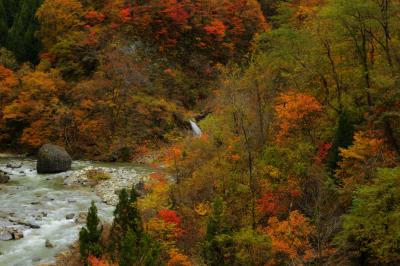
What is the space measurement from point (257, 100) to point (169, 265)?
1144 centimetres

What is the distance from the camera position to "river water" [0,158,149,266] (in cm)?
2133

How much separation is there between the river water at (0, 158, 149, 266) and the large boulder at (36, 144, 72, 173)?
27.8 inches

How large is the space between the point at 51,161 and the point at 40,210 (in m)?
9.50

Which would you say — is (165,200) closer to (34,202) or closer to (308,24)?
(34,202)

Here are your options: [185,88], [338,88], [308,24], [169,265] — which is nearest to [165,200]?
[169,265]

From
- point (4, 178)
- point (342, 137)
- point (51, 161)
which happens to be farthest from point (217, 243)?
point (51, 161)

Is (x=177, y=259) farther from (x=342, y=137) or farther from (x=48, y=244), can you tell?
(x=342, y=137)

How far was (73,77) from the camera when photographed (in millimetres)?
49750

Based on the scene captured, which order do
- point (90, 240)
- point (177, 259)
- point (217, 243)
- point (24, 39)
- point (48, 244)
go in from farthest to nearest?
point (24, 39)
point (48, 244)
point (90, 240)
point (177, 259)
point (217, 243)

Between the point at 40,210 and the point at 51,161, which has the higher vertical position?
the point at 40,210

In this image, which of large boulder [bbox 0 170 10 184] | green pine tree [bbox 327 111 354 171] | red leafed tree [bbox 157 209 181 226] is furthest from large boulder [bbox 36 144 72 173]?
green pine tree [bbox 327 111 354 171]

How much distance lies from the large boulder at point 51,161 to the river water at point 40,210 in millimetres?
706

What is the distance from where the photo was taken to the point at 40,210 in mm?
27250

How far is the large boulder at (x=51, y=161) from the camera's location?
36062 mm
